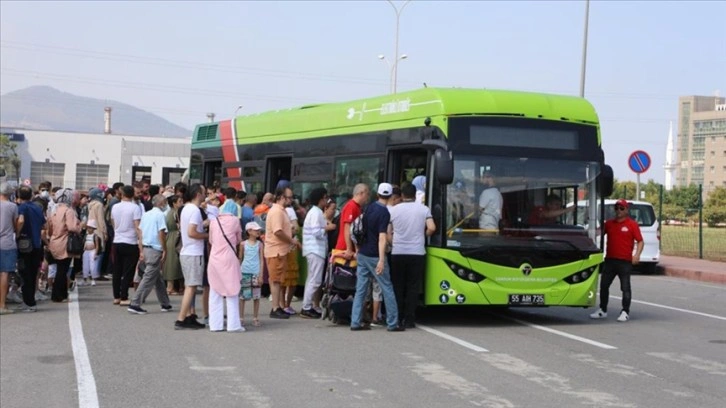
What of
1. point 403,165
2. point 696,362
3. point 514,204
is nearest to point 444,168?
point 514,204

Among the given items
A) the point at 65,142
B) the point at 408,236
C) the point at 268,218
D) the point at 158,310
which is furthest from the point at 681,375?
the point at 65,142

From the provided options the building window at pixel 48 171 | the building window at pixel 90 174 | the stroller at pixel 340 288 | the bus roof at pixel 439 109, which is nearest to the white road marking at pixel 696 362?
the bus roof at pixel 439 109

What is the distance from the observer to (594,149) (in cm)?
1442

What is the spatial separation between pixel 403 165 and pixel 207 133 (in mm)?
10252

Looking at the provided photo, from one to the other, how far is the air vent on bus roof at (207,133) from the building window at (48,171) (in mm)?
66432

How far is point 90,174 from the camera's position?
9069cm

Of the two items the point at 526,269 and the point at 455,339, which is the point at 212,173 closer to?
the point at 526,269

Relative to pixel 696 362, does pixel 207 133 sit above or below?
above

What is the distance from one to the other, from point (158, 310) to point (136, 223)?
143cm

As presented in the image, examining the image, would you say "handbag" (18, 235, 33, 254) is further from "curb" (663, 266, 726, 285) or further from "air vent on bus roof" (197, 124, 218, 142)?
"curb" (663, 266, 726, 285)

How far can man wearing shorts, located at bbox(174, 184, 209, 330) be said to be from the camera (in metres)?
13.5

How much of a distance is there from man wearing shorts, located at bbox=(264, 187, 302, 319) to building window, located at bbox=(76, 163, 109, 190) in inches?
3067

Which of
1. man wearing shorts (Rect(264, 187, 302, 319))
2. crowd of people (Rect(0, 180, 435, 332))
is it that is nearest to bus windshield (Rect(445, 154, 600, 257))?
crowd of people (Rect(0, 180, 435, 332))

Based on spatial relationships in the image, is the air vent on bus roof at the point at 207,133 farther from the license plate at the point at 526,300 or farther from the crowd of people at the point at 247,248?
the license plate at the point at 526,300
